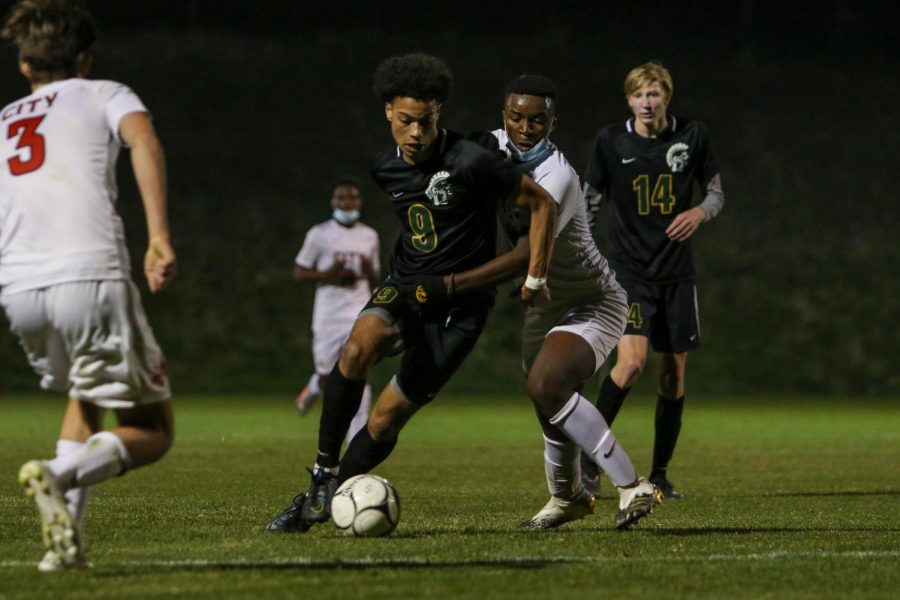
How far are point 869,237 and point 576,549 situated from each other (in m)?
22.2

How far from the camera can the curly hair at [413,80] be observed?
6.49 m

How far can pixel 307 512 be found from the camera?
6.56 m

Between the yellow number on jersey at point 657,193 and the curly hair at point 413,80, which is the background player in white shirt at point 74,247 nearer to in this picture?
the curly hair at point 413,80

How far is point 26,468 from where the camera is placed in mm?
4730

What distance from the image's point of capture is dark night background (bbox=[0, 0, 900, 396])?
24984 millimetres

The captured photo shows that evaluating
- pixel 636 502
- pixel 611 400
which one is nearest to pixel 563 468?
pixel 636 502

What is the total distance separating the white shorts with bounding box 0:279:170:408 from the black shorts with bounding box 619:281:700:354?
4.83 m

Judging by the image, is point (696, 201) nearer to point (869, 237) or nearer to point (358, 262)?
point (869, 237)

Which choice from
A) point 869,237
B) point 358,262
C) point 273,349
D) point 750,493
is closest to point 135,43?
point 273,349

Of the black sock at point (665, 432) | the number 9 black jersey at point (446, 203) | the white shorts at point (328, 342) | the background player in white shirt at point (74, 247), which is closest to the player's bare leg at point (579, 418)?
the number 9 black jersey at point (446, 203)

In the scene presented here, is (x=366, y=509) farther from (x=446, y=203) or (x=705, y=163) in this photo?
(x=705, y=163)

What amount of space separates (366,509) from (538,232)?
1366mm

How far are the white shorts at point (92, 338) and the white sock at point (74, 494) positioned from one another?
1.07ft

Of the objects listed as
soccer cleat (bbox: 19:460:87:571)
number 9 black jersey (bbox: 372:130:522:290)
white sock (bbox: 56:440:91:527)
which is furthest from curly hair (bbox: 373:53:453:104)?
soccer cleat (bbox: 19:460:87:571)
